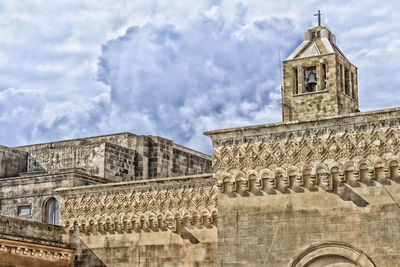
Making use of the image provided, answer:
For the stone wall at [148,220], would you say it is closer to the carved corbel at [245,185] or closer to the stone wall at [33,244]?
the stone wall at [33,244]

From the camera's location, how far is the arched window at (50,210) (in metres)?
23.7

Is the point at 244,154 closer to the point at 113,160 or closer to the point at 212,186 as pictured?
the point at 212,186

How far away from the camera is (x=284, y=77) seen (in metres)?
21.0

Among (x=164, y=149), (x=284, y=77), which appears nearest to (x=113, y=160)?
(x=164, y=149)

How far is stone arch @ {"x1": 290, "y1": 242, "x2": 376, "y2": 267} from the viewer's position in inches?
586

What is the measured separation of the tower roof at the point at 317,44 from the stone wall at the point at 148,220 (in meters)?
5.30

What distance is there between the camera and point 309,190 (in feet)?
51.8

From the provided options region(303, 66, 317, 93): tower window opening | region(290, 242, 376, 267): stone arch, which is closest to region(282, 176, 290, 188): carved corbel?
region(290, 242, 376, 267): stone arch

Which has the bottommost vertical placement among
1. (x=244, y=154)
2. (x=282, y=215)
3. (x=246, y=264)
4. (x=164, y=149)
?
(x=246, y=264)

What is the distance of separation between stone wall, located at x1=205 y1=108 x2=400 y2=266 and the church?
0.02m

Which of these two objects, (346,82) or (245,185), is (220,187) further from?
(346,82)

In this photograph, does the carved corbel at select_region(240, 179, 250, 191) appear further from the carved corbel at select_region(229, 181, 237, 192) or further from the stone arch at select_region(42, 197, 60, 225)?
the stone arch at select_region(42, 197, 60, 225)

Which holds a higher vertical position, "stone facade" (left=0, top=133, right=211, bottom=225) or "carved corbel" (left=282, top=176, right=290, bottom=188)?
"stone facade" (left=0, top=133, right=211, bottom=225)

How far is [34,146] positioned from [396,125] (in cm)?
1842
